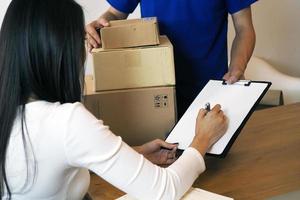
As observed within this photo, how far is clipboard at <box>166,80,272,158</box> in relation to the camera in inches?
52.3

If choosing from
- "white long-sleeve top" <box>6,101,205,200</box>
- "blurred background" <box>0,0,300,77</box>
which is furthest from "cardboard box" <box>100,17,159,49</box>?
"blurred background" <box>0,0,300,77</box>

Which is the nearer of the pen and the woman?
the woman

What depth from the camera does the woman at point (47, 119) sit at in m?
1.00

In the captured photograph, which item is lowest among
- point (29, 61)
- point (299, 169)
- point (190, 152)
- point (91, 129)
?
point (299, 169)

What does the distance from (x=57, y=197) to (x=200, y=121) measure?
50cm

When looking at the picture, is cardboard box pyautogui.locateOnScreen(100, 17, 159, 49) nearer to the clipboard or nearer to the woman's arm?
the clipboard

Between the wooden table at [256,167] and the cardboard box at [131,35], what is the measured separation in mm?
447

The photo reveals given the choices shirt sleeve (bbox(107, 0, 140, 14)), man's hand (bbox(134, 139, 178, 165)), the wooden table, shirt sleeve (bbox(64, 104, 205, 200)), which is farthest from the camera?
shirt sleeve (bbox(107, 0, 140, 14))

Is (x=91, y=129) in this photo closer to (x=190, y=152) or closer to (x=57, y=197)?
(x=57, y=197)

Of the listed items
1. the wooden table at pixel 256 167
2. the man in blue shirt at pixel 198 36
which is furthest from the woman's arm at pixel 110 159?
the man in blue shirt at pixel 198 36

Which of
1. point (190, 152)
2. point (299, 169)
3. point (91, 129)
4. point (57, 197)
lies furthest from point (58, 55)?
point (299, 169)

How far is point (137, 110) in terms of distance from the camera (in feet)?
5.01

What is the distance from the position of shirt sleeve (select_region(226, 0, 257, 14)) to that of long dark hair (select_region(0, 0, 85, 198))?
0.96m

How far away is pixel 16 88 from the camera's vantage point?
101 centimetres
